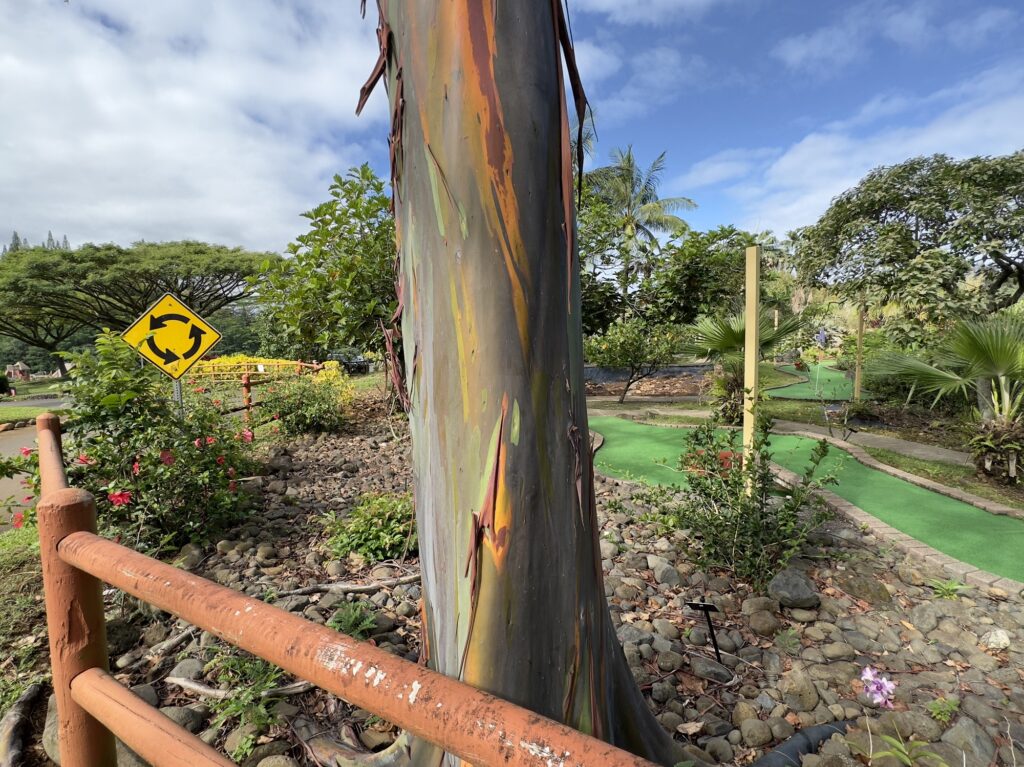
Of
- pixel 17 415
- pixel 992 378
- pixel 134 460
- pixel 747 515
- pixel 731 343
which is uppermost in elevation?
pixel 731 343

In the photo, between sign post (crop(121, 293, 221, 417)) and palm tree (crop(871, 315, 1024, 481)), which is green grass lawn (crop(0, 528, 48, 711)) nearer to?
sign post (crop(121, 293, 221, 417))

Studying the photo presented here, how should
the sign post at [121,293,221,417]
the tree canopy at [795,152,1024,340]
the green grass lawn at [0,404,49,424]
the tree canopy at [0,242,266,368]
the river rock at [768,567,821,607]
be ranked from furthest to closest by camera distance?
the tree canopy at [0,242,266,368] < the green grass lawn at [0,404,49,424] < the tree canopy at [795,152,1024,340] < the sign post at [121,293,221,417] < the river rock at [768,567,821,607]

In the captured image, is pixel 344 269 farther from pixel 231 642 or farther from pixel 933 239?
pixel 933 239

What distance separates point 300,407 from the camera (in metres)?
7.49

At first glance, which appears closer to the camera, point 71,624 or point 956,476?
point 71,624

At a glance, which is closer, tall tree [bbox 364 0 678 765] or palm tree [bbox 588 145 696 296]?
tall tree [bbox 364 0 678 765]

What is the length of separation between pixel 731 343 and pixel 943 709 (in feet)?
18.6

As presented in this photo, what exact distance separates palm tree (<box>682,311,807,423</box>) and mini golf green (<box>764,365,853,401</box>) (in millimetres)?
2458

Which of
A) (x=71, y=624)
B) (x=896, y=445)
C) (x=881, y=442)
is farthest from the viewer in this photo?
(x=881, y=442)

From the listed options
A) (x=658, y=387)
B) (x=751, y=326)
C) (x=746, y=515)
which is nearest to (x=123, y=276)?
(x=658, y=387)

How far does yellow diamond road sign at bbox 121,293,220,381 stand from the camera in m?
4.24

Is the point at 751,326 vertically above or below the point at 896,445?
above

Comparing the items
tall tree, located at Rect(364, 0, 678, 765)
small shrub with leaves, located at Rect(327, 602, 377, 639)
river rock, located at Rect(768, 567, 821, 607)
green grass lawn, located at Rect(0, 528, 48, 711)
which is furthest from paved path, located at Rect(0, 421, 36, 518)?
river rock, located at Rect(768, 567, 821, 607)

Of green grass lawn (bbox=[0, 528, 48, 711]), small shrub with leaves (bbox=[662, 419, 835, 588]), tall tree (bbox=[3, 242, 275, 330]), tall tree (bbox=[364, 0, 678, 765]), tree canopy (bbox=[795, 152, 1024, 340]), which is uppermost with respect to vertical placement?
tall tree (bbox=[3, 242, 275, 330])
